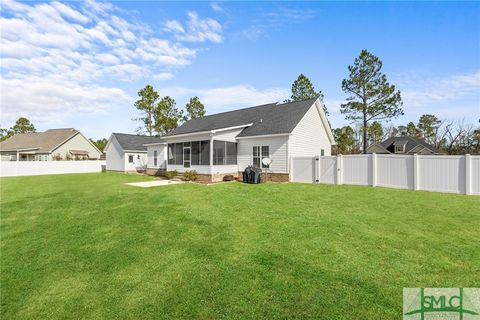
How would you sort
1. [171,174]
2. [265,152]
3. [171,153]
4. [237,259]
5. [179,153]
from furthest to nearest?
1. [171,153]
2. [179,153]
3. [171,174]
4. [265,152]
5. [237,259]

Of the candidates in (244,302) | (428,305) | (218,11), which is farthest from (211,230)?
(218,11)

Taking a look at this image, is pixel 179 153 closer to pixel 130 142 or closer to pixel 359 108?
pixel 130 142

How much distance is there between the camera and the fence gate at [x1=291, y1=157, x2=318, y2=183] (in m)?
15.3

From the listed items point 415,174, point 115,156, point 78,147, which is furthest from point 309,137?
point 78,147

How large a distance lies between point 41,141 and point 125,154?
22.6m

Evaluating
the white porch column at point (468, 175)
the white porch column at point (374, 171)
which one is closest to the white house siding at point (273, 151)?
the white porch column at point (374, 171)

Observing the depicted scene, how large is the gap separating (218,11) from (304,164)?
10.00 m

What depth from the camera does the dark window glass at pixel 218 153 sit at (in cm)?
1735

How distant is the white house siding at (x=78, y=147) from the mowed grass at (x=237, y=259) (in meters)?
34.7

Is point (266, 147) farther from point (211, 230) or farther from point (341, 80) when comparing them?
point (341, 80)

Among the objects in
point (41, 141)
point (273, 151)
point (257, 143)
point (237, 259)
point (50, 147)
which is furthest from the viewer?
point (41, 141)

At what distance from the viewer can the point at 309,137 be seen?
721 inches

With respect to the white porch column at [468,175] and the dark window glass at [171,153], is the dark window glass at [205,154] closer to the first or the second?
the dark window glass at [171,153]

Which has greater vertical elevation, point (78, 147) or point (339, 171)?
point (78, 147)
